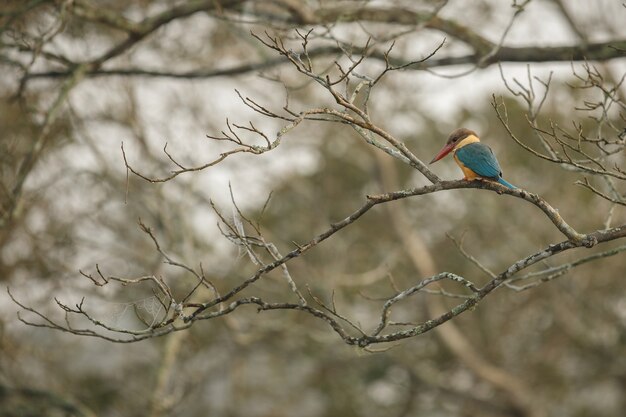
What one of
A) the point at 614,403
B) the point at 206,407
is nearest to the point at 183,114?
the point at 206,407

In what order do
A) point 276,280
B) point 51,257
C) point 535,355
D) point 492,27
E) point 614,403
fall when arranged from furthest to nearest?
point 614,403
point 535,355
point 276,280
point 492,27
point 51,257

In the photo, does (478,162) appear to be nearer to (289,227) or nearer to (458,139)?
(458,139)

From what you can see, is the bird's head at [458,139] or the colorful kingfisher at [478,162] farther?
the bird's head at [458,139]

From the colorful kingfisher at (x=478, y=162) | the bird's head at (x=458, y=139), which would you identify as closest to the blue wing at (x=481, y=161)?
the colorful kingfisher at (x=478, y=162)

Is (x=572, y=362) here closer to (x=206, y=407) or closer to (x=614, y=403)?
(x=614, y=403)

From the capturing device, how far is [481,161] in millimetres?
4008

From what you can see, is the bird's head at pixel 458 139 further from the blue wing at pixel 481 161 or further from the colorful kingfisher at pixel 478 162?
the blue wing at pixel 481 161

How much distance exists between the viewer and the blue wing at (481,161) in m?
3.97

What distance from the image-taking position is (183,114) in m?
12.2

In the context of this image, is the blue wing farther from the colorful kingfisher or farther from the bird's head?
the bird's head

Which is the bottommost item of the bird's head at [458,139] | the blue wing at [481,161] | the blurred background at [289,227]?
the blue wing at [481,161]

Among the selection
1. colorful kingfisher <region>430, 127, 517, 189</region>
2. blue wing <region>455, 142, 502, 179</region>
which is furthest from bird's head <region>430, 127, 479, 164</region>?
blue wing <region>455, 142, 502, 179</region>

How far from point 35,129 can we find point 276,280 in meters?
6.39

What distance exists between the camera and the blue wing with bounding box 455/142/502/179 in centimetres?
397
